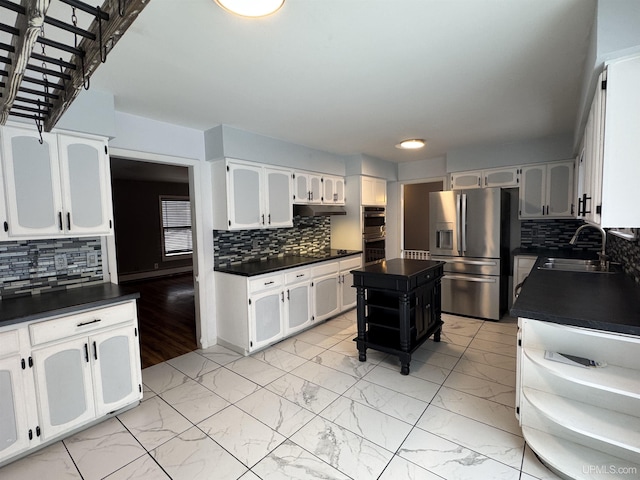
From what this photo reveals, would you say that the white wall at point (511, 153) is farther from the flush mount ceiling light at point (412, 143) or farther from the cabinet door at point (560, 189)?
the flush mount ceiling light at point (412, 143)

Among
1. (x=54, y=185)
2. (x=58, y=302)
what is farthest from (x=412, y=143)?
(x=58, y=302)

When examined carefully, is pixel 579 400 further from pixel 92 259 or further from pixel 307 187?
pixel 92 259

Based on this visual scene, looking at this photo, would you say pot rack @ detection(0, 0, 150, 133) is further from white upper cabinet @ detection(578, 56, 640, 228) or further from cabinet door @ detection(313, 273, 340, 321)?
cabinet door @ detection(313, 273, 340, 321)

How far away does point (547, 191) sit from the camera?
3992mm

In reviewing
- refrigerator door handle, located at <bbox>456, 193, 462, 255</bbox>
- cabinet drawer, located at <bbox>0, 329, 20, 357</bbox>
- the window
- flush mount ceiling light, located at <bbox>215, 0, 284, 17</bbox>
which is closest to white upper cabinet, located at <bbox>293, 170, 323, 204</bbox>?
refrigerator door handle, located at <bbox>456, 193, 462, 255</bbox>

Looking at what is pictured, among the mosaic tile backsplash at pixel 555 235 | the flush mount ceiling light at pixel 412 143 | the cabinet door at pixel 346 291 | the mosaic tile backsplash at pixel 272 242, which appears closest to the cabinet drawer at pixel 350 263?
the cabinet door at pixel 346 291

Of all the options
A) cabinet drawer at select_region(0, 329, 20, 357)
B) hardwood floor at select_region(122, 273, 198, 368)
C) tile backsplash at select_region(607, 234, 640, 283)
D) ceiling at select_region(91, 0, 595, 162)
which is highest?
ceiling at select_region(91, 0, 595, 162)

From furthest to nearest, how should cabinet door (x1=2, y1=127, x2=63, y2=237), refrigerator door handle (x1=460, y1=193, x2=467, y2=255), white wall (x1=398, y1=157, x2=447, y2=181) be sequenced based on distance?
1. white wall (x1=398, y1=157, x2=447, y2=181)
2. refrigerator door handle (x1=460, y1=193, x2=467, y2=255)
3. cabinet door (x1=2, y1=127, x2=63, y2=237)

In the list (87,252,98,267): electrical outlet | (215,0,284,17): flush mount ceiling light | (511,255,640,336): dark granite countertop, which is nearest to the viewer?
(215,0,284,17): flush mount ceiling light

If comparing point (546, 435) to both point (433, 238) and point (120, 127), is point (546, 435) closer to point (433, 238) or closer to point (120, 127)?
point (433, 238)

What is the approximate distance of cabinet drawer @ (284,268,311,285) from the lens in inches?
139

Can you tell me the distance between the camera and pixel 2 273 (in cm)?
223

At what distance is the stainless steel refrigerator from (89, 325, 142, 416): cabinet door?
372 centimetres

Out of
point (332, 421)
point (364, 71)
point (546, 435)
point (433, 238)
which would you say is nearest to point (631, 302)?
point (546, 435)
